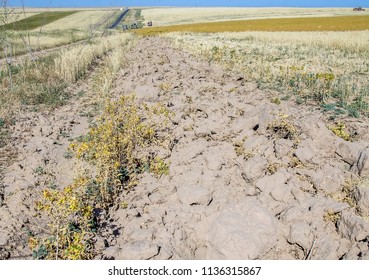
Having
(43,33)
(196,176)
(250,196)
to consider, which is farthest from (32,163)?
A: (43,33)

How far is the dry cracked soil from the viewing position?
3.43 meters

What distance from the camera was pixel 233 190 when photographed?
4.33 m

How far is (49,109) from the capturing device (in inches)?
341

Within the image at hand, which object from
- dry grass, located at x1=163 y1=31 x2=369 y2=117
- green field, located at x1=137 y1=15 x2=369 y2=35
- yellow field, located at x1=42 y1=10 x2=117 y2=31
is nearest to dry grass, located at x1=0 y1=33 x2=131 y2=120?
dry grass, located at x1=163 y1=31 x2=369 y2=117

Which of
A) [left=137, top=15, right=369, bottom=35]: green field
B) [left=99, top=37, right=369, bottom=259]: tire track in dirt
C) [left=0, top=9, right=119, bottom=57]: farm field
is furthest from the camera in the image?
[left=137, top=15, right=369, bottom=35]: green field

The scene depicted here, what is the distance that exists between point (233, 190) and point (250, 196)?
0.84 ft

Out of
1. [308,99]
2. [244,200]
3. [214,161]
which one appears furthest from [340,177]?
[308,99]

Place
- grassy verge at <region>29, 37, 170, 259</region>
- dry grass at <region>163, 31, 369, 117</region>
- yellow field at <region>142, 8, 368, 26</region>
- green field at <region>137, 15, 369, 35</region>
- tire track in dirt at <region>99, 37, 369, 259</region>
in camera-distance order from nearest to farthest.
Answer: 1. grassy verge at <region>29, 37, 170, 259</region>
2. tire track in dirt at <region>99, 37, 369, 259</region>
3. dry grass at <region>163, 31, 369, 117</region>
4. green field at <region>137, 15, 369, 35</region>
5. yellow field at <region>142, 8, 368, 26</region>

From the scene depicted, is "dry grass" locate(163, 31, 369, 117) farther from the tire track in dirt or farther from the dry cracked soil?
the tire track in dirt

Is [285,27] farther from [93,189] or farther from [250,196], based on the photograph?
[93,189]

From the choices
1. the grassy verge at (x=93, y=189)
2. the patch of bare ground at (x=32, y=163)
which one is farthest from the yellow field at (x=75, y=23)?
the grassy verge at (x=93, y=189)

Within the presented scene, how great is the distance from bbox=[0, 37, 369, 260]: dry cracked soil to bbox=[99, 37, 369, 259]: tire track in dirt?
1 cm

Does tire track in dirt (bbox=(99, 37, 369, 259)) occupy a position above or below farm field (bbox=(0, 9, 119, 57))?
below
